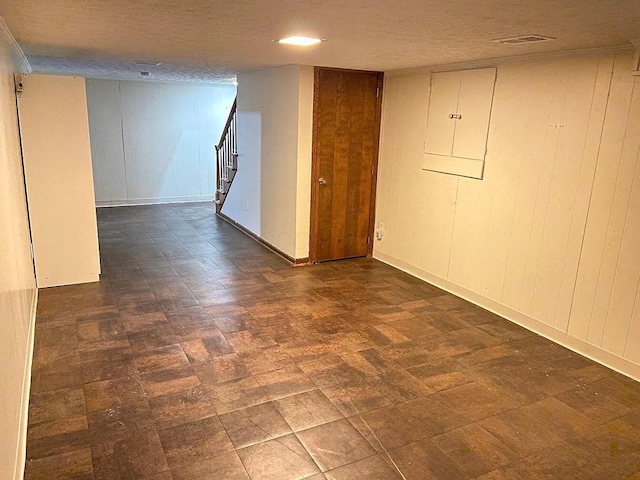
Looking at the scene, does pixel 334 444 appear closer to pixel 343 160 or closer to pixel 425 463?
pixel 425 463

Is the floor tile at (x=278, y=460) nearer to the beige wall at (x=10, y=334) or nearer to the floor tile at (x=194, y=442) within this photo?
the floor tile at (x=194, y=442)

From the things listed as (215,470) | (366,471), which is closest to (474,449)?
(366,471)

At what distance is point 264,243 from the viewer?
5977 millimetres

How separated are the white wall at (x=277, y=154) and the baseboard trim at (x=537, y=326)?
4.39ft

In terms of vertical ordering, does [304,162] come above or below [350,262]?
above

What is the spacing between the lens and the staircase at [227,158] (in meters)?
6.84

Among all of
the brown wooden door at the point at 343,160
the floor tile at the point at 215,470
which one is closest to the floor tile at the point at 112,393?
the floor tile at the point at 215,470

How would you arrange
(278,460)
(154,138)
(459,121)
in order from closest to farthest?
(278,460) < (459,121) < (154,138)

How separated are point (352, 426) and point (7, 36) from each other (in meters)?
3.40

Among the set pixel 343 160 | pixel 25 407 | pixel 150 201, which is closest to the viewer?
pixel 25 407

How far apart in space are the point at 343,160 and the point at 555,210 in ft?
7.83

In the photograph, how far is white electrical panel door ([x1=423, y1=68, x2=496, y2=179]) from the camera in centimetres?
405

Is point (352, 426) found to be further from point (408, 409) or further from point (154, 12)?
point (154, 12)

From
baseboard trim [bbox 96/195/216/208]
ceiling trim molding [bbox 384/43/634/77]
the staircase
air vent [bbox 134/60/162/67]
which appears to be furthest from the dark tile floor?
baseboard trim [bbox 96/195/216/208]
